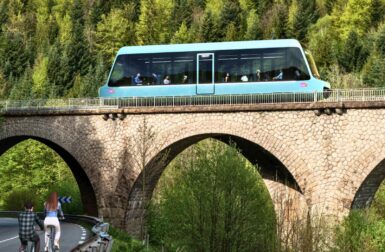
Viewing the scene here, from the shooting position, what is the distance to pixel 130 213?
110 ft

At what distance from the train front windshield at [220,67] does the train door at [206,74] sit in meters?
0.19

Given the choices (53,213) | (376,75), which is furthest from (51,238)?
(376,75)

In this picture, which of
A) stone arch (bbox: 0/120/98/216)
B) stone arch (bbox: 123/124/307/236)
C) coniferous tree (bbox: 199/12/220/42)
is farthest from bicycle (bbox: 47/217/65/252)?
coniferous tree (bbox: 199/12/220/42)

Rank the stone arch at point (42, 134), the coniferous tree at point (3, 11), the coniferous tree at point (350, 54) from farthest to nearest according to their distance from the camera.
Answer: the coniferous tree at point (3, 11) < the coniferous tree at point (350, 54) < the stone arch at point (42, 134)

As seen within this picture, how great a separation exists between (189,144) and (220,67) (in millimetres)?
4824

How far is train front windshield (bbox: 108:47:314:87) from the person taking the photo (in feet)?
98.4

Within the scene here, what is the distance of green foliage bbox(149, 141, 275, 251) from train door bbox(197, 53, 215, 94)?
23.4 ft

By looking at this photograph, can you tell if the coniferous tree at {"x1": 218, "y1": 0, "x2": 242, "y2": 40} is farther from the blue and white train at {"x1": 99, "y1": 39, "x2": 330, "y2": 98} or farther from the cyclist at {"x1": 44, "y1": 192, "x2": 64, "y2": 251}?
the cyclist at {"x1": 44, "y1": 192, "x2": 64, "y2": 251}

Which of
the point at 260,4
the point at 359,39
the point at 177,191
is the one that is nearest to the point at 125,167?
the point at 177,191

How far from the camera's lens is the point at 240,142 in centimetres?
3472

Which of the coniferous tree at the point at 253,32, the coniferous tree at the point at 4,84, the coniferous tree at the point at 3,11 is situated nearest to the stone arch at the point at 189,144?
the coniferous tree at the point at 253,32

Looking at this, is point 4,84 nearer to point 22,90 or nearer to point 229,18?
point 22,90

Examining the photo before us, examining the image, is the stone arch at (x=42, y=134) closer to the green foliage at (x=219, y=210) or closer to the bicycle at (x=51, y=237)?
the green foliage at (x=219, y=210)

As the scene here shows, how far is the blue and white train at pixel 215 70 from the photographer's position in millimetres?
29969
